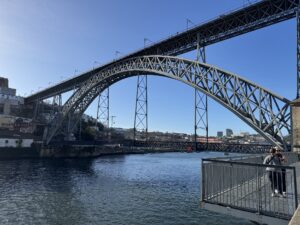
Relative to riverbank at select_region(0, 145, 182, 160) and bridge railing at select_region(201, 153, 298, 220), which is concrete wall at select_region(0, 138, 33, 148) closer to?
riverbank at select_region(0, 145, 182, 160)

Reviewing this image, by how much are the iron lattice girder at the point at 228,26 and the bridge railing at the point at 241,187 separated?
28.0 metres

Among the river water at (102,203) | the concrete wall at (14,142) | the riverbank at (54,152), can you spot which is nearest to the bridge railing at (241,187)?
the river water at (102,203)

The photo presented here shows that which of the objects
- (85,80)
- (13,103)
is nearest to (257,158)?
(85,80)

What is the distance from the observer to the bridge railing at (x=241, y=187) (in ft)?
24.4

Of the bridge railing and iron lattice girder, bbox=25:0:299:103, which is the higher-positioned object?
iron lattice girder, bbox=25:0:299:103

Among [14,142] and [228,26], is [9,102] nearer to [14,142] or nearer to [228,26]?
A: [14,142]

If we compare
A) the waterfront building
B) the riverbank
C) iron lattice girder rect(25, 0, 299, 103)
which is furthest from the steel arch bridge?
the waterfront building

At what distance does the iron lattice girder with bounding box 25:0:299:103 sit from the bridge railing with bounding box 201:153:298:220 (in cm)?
2805

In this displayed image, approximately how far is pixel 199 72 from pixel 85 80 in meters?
38.8

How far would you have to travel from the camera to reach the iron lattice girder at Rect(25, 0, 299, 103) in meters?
31.9

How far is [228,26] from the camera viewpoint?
36969 mm

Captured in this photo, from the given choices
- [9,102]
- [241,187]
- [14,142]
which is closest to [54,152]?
[14,142]

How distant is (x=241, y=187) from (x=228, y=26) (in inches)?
1281

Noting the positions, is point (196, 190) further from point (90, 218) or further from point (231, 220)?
point (90, 218)
